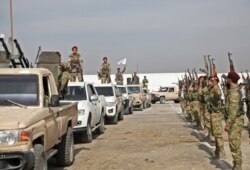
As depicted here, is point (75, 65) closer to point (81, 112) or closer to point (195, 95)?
point (195, 95)

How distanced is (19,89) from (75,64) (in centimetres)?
993

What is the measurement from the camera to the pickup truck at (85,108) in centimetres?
1270

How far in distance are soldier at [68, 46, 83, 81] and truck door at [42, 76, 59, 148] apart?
9.16 m

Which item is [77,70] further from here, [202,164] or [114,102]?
[202,164]

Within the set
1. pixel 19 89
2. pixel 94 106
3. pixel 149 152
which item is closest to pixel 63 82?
pixel 149 152

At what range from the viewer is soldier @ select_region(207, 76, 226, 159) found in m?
9.91

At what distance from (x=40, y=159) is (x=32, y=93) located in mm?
1355

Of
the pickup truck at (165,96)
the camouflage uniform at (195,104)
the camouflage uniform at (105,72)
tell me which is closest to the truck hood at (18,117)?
the camouflage uniform at (195,104)

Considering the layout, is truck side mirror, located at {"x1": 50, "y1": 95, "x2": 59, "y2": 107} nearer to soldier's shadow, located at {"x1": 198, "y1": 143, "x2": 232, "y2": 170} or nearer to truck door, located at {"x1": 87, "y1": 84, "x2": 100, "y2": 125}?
soldier's shadow, located at {"x1": 198, "y1": 143, "x2": 232, "y2": 170}

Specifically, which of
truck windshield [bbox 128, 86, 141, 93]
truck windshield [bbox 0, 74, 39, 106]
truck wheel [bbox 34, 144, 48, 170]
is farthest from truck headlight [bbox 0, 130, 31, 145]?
truck windshield [bbox 128, 86, 141, 93]

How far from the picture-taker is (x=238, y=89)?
7934 mm

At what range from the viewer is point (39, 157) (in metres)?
6.45

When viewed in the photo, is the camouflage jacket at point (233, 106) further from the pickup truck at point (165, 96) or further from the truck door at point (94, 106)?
the pickup truck at point (165, 96)

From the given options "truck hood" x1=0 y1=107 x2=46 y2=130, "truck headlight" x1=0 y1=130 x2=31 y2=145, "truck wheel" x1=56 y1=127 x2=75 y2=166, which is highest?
"truck hood" x1=0 y1=107 x2=46 y2=130
